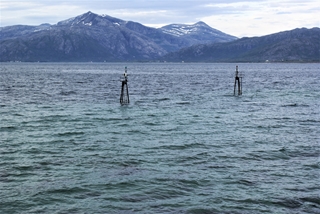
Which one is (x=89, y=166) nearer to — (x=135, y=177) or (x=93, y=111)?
(x=135, y=177)

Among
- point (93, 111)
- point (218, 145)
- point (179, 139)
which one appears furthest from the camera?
point (93, 111)

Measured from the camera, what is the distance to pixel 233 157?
32.5 meters

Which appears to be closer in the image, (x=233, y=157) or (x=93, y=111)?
(x=233, y=157)

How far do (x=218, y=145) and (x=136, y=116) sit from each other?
65.7ft

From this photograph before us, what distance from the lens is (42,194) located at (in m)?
23.7

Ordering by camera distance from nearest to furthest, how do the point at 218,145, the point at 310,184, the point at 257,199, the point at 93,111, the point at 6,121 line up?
the point at 257,199
the point at 310,184
the point at 218,145
the point at 6,121
the point at 93,111

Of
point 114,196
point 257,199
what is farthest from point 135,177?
point 257,199

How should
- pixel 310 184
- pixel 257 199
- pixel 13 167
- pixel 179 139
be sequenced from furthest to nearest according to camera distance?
pixel 179 139, pixel 13 167, pixel 310 184, pixel 257 199

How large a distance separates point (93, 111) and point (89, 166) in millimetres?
29990

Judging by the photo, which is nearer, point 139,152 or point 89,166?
point 89,166

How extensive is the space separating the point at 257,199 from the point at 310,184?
4924 mm

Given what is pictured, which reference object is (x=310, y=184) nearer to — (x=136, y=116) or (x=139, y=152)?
(x=139, y=152)

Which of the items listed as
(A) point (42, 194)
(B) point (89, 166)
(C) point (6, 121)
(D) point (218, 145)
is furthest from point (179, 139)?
(C) point (6, 121)

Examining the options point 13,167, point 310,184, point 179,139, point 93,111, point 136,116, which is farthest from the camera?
point 93,111
